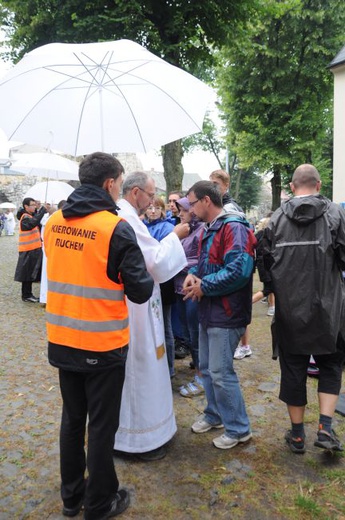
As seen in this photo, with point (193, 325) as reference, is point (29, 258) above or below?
above

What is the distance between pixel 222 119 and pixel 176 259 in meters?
19.8

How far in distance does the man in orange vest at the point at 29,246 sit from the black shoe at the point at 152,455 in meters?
6.43

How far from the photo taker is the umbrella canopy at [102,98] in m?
3.65

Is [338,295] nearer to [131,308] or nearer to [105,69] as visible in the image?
[131,308]

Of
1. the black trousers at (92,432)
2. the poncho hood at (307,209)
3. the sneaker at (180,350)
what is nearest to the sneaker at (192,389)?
the sneaker at (180,350)

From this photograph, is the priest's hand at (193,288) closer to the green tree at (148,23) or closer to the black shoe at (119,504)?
the black shoe at (119,504)

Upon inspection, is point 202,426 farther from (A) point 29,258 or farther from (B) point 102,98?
(A) point 29,258

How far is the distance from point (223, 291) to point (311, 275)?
65cm

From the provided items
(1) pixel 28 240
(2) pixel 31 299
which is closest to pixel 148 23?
(1) pixel 28 240

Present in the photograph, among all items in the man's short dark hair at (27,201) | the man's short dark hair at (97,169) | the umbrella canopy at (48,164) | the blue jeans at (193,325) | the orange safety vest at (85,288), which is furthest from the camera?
the man's short dark hair at (27,201)

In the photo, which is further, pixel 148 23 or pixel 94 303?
pixel 148 23

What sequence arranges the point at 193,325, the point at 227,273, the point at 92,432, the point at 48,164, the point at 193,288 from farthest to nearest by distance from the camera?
the point at 48,164 → the point at 193,325 → the point at 193,288 → the point at 227,273 → the point at 92,432

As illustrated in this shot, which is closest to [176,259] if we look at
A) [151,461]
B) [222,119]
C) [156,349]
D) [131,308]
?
[131,308]

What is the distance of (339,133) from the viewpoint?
16953 mm
